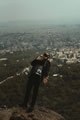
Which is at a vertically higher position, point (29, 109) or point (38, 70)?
point (38, 70)

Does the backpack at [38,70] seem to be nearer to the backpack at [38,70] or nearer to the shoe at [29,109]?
the backpack at [38,70]

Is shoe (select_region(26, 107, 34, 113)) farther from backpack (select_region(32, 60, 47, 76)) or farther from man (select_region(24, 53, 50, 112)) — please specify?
backpack (select_region(32, 60, 47, 76))

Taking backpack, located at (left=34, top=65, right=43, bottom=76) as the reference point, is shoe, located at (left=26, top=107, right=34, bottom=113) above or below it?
below

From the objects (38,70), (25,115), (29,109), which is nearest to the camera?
(25,115)

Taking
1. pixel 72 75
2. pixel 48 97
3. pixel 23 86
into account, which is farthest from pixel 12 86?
pixel 72 75

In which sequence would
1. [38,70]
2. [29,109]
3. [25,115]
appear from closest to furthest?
[25,115] < [38,70] < [29,109]

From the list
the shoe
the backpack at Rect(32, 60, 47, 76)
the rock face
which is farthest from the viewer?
the shoe

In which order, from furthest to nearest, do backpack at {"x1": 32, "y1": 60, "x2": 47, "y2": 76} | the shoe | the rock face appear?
1. the shoe
2. backpack at {"x1": 32, "y1": 60, "x2": 47, "y2": 76}
3. the rock face

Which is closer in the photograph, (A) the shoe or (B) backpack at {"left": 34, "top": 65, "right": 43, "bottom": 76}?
(B) backpack at {"left": 34, "top": 65, "right": 43, "bottom": 76}

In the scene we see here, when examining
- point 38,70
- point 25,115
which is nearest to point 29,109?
point 25,115

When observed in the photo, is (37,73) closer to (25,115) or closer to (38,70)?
(38,70)

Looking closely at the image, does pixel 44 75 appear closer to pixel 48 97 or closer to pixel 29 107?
pixel 29 107

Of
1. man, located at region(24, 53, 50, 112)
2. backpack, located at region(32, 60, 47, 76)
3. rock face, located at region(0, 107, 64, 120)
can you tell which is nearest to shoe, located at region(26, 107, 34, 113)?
man, located at region(24, 53, 50, 112)
